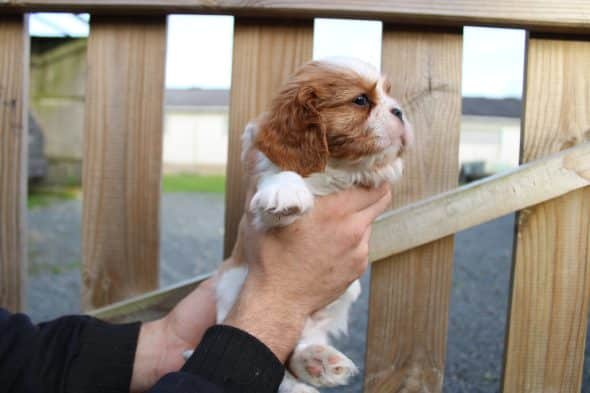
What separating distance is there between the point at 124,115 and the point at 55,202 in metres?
9.95

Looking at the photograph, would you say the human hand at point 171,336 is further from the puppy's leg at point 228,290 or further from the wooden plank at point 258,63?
the wooden plank at point 258,63

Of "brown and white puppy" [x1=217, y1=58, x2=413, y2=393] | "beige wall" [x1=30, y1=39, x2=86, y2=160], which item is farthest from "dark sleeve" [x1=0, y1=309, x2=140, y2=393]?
"beige wall" [x1=30, y1=39, x2=86, y2=160]

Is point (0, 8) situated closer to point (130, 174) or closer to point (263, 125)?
point (130, 174)

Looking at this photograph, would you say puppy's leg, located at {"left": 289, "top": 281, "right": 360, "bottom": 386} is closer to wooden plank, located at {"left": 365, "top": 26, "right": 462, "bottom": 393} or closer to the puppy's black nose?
wooden plank, located at {"left": 365, "top": 26, "right": 462, "bottom": 393}

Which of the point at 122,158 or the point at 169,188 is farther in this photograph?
the point at 169,188

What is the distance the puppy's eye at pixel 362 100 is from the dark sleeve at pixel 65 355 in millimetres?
1093

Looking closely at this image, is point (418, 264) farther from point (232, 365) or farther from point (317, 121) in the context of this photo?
point (232, 365)

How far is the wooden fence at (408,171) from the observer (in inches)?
71.2

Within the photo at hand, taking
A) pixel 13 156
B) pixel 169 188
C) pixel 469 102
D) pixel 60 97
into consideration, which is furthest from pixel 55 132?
pixel 469 102

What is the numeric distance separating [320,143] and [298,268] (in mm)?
422

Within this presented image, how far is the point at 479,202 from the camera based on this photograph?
1816 millimetres

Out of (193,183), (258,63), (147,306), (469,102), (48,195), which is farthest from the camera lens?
(193,183)

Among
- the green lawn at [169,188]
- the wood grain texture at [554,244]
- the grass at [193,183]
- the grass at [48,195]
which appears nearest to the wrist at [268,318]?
the wood grain texture at [554,244]

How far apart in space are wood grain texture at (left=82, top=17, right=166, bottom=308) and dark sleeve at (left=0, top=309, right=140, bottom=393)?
30 cm
